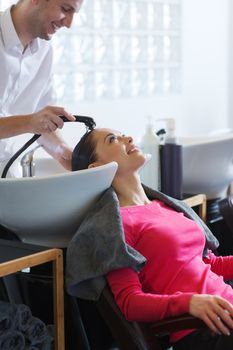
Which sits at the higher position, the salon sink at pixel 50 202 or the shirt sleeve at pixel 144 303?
the salon sink at pixel 50 202

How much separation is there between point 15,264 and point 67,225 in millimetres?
220

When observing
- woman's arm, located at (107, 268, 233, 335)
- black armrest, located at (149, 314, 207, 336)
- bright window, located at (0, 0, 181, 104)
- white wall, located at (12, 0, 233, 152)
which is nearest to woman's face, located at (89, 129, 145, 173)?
woman's arm, located at (107, 268, 233, 335)

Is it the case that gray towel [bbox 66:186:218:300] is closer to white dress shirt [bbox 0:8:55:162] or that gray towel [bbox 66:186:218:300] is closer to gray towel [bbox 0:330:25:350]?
gray towel [bbox 0:330:25:350]

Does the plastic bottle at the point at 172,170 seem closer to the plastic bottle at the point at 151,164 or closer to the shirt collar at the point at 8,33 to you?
the plastic bottle at the point at 151,164

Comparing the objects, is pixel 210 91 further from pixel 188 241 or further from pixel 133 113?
pixel 188 241

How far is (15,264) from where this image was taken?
128cm

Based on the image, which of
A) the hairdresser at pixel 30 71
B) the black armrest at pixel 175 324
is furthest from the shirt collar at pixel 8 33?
the black armrest at pixel 175 324

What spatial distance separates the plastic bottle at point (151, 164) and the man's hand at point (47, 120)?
479 mm

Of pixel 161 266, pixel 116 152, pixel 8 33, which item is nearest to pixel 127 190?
pixel 116 152

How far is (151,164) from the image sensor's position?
74.0 inches

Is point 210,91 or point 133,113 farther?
point 210,91

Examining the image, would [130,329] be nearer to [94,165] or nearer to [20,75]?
[94,165]

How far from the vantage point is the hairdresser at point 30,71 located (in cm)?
149

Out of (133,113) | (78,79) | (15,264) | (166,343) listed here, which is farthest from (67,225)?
(133,113)
